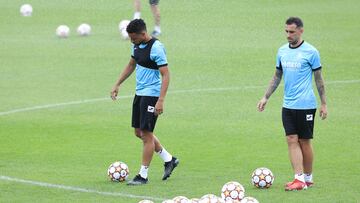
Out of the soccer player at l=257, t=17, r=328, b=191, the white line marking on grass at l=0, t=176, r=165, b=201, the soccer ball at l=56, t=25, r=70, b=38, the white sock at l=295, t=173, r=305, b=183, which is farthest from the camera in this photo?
the soccer ball at l=56, t=25, r=70, b=38

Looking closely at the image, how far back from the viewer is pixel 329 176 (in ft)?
51.8

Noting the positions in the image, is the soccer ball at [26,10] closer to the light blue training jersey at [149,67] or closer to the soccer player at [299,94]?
the light blue training jersey at [149,67]

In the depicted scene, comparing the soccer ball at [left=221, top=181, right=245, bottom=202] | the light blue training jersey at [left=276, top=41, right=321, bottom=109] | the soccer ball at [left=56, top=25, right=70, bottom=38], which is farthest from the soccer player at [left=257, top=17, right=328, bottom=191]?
the soccer ball at [left=56, top=25, right=70, bottom=38]

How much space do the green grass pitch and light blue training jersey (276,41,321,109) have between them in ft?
4.07

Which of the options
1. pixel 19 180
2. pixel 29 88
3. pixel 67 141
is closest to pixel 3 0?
pixel 29 88

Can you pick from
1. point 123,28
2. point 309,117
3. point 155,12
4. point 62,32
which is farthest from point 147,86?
point 62,32

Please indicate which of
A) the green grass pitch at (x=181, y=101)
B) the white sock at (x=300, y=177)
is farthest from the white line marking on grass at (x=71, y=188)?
the white sock at (x=300, y=177)

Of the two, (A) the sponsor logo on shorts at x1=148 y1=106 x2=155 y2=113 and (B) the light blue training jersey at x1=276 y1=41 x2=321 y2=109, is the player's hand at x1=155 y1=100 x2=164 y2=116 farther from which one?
(B) the light blue training jersey at x1=276 y1=41 x2=321 y2=109

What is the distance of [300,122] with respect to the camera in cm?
1491

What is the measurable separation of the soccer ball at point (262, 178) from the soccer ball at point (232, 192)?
1.06m

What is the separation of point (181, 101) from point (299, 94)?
28.3 ft

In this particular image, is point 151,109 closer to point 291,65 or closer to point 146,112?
point 146,112

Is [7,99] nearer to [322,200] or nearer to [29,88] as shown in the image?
[29,88]

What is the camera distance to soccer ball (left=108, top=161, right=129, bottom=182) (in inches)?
610
